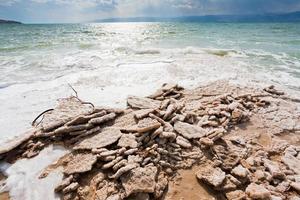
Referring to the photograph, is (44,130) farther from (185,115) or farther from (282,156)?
(282,156)

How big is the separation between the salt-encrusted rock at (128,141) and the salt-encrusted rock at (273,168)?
100 inches

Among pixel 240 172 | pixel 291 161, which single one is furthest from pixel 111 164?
pixel 291 161

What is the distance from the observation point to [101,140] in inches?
182

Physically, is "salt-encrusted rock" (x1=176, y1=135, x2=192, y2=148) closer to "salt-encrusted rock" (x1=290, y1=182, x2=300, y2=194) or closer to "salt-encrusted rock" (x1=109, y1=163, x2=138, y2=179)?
"salt-encrusted rock" (x1=109, y1=163, x2=138, y2=179)

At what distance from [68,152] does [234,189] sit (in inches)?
129

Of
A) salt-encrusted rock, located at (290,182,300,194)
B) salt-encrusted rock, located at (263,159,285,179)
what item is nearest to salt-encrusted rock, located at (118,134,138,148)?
salt-encrusted rock, located at (263,159,285,179)

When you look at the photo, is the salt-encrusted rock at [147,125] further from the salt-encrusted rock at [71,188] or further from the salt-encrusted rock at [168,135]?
the salt-encrusted rock at [71,188]

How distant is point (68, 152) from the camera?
4645 mm

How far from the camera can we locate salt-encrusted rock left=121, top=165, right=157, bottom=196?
140 inches

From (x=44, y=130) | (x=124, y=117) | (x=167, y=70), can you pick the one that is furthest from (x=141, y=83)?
(x=44, y=130)

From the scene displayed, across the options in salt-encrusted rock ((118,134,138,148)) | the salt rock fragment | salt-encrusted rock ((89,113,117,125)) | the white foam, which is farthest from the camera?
salt-encrusted rock ((89,113,117,125))

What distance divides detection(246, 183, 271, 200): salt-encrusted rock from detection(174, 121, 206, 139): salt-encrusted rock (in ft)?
4.85

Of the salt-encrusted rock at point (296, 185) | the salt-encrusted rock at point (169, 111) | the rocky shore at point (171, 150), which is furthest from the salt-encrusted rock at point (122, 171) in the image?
the salt-encrusted rock at point (296, 185)

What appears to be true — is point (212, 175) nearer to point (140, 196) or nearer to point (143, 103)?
point (140, 196)
